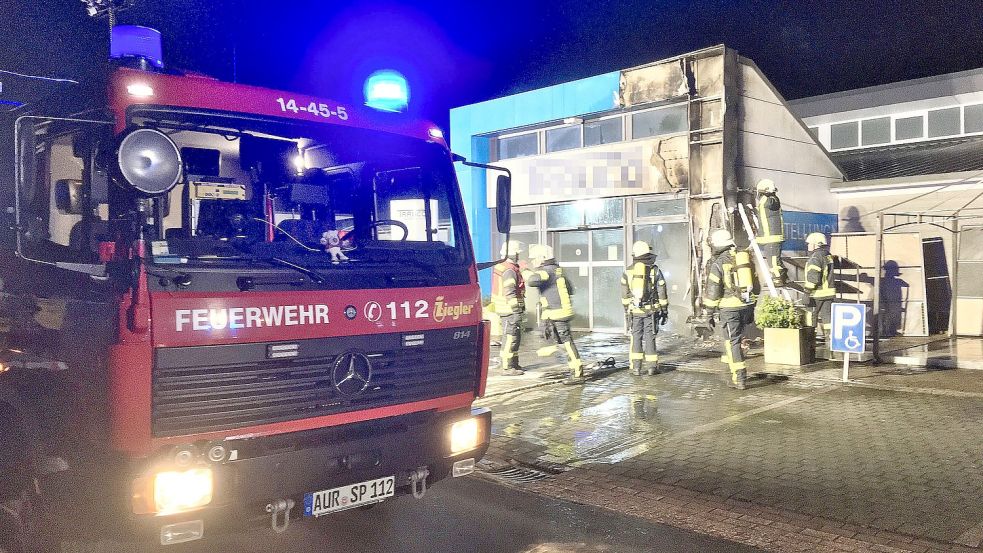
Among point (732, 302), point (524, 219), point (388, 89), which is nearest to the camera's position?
point (388, 89)

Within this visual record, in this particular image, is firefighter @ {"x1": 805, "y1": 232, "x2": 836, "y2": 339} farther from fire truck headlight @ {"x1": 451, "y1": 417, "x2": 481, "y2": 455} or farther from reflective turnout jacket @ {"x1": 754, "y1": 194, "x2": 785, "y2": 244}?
fire truck headlight @ {"x1": 451, "y1": 417, "x2": 481, "y2": 455}

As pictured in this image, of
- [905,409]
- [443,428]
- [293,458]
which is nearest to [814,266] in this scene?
[905,409]

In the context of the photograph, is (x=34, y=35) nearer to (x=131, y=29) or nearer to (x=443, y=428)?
(x=131, y=29)

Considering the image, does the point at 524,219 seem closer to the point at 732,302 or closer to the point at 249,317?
the point at 732,302

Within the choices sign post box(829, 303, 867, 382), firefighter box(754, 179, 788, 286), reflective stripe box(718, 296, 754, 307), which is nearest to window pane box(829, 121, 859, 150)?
firefighter box(754, 179, 788, 286)

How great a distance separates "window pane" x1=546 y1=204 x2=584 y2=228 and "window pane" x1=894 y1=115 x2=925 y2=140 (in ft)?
32.4

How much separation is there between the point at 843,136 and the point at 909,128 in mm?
1651

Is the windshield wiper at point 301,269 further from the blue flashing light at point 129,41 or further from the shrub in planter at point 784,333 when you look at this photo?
the shrub in planter at point 784,333

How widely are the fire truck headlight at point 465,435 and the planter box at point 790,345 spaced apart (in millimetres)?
7484

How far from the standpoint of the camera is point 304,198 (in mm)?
4395

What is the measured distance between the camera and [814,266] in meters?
11.6

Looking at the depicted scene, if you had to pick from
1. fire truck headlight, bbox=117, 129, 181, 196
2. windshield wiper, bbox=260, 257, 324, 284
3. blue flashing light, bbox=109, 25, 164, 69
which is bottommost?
windshield wiper, bbox=260, 257, 324, 284

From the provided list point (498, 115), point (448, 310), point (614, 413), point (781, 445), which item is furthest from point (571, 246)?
point (448, 310)

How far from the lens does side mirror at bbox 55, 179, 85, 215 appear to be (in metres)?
3.82
